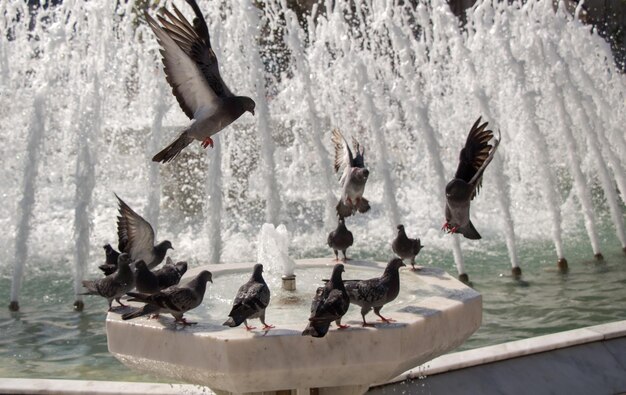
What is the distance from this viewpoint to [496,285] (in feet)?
27.2

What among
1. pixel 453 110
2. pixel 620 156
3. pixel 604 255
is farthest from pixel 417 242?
pixel 453 110

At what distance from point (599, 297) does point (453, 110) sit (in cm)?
743

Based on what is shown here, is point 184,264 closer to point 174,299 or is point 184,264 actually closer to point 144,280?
point 144,280

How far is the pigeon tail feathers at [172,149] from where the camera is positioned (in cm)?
390

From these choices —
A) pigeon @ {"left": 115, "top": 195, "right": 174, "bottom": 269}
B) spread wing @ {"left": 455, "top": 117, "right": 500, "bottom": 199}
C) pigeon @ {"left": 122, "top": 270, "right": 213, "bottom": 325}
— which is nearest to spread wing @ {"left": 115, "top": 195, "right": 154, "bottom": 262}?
pigeon @ {"left": 115, "top": 195, "right": 174, "bottom": 269}

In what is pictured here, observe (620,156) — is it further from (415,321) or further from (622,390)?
(415,321)

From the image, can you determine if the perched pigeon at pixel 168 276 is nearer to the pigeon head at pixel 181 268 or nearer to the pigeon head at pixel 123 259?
the pigeon head at pixel 181 268

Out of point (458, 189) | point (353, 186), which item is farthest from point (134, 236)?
point (458, 189)

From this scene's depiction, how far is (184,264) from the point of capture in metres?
4.42

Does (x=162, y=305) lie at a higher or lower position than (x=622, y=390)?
higher

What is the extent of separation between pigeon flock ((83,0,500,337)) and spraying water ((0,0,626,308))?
4.19 m

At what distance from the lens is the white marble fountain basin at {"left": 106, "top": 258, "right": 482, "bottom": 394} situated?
3.50 meters

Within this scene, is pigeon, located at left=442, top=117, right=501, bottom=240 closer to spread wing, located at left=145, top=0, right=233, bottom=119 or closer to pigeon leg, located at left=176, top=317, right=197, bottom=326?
spread wing, located at left=145, top=0, right=233, bottom=119

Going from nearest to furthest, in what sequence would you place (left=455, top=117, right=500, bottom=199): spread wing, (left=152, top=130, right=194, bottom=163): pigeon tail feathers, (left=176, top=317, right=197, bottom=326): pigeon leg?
(left=176, top=317, right=197, bottom=326): pigeon leg → (left=152, top=130, right=194, bottom=163): pigeon tail feathers → (left=455, top=117, right=500, bottom=199): spread wing
